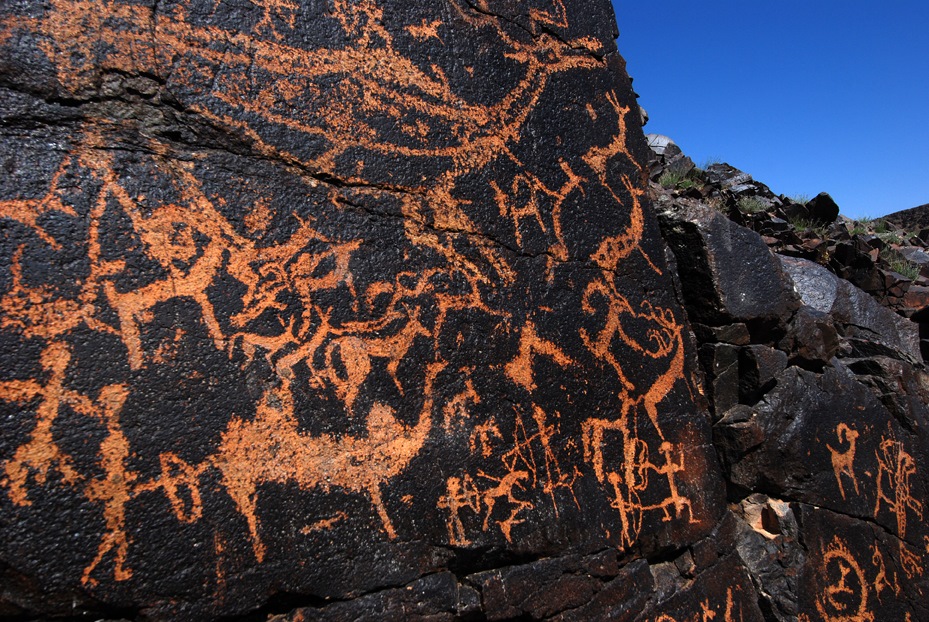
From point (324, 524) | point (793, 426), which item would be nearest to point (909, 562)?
point (793, 426)

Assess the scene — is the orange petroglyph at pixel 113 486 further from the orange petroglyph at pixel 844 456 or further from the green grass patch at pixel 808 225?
the green grass patch at pixel 808 225

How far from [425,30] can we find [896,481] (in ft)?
9.66

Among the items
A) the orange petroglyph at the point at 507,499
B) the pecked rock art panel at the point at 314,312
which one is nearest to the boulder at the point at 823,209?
the pecked rock art panel at the point at 314,312

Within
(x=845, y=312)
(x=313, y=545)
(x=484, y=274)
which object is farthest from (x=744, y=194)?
(x=313, y=545)

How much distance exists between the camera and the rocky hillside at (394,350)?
4.99 ft

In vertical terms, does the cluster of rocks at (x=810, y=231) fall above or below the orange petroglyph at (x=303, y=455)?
above

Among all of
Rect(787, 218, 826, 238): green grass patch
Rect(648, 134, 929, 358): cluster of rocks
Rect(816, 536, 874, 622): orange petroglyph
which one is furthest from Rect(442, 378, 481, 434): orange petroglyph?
Rect(787, 218, 826, 238): green grass patch

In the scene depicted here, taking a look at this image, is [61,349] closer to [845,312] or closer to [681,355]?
[681,355]

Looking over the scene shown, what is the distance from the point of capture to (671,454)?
2430mm

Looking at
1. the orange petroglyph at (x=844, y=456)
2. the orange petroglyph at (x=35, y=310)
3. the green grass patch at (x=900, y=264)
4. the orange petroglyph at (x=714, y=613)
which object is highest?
the green grass patch at (x=900, y=264)

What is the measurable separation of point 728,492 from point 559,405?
3.49ft

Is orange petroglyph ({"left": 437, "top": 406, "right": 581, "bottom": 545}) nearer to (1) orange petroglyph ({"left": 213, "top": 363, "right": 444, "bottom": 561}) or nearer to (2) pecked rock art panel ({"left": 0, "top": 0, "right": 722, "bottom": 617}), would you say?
(2) pecked rock art panel ({"left": 0, "top": 0, "right": 722, "bottom": 617})

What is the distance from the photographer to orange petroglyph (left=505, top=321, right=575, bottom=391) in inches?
84.0

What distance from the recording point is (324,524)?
170cm
